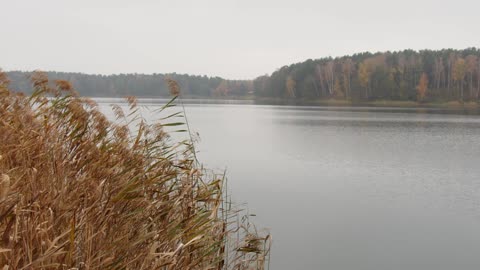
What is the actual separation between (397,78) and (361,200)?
261 feet

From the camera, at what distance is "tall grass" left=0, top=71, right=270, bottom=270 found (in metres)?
1.88

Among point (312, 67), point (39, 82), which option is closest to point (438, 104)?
point (312, 67)

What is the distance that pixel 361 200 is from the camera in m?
9.81

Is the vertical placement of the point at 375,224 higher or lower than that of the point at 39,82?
lower

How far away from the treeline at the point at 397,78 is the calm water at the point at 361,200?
64.0m

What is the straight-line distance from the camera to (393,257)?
649cm

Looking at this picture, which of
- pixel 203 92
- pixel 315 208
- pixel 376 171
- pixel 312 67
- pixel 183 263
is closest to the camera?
pixel 183 263

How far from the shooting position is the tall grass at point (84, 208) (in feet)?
6.18

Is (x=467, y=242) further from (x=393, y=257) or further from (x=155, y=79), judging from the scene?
(x=155, y=79)

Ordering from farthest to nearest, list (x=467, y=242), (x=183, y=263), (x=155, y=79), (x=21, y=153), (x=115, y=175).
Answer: (x=155, y=79) → (x=467, y=242) → (x=115, y=175) → (x=21, y=153) → (x=183, y=263)

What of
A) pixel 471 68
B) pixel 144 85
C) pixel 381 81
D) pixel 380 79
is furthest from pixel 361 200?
pixel 144 85

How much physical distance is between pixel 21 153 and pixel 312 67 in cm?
10070

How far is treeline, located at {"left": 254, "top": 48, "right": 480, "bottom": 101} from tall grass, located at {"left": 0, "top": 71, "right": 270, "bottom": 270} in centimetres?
8041

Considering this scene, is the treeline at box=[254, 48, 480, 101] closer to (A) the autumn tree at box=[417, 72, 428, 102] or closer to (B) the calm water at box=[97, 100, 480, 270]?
(A) the autumn tree at box=[417, 72, 428, 102]
